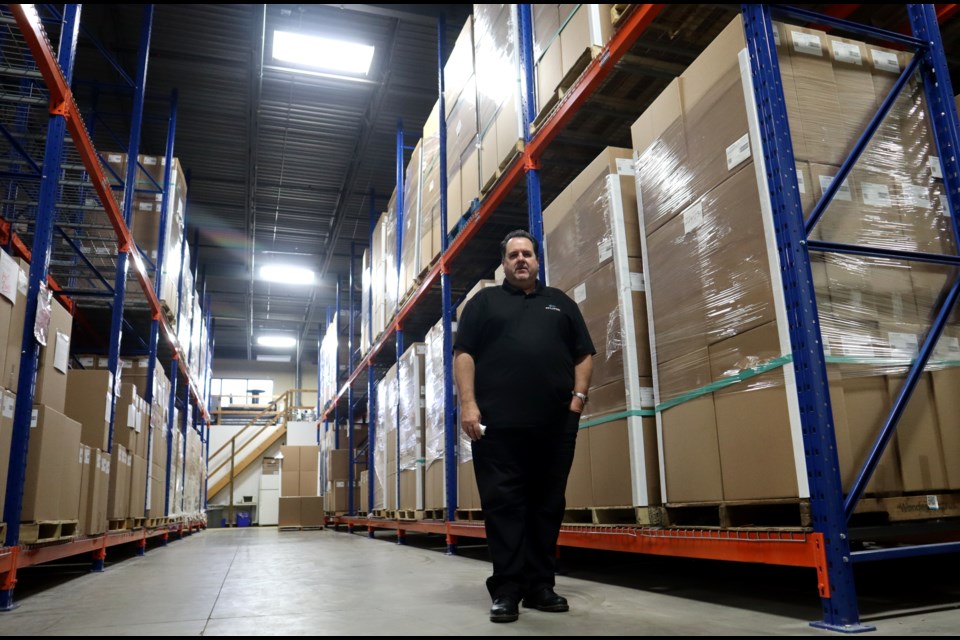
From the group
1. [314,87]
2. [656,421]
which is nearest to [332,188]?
[314,87]

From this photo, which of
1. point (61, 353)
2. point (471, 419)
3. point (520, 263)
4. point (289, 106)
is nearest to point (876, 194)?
point (520, 263)

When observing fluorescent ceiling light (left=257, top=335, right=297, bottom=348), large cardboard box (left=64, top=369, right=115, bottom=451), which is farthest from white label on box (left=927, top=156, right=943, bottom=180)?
fluorescent ceiling light (left=257, top=335, right=297, bottom=348)

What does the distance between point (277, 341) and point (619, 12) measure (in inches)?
929

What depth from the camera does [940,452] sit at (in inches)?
109

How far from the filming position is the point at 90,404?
5.67 m

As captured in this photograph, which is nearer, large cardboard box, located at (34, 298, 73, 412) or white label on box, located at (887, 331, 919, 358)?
white label on box, located at (887, 331, 919, 358)

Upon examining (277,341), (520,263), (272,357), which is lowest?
(520,263)

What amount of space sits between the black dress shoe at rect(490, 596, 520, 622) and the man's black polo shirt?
68 centimetres

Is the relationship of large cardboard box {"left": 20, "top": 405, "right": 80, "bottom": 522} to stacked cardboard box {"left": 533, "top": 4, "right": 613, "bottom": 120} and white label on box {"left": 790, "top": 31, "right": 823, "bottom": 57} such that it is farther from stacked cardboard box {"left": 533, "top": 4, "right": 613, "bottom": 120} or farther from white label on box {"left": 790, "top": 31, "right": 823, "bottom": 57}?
white label on box {"left": 790, "top": 31, "right": 823, "bottom": 57}

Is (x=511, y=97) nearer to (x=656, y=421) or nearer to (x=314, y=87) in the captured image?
(x=656, y=421)

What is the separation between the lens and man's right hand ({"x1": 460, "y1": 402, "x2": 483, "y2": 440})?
2.85 m

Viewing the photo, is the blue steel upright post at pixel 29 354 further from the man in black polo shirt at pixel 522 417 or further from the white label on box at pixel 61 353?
the man in black polo shirt at pixel 522 417

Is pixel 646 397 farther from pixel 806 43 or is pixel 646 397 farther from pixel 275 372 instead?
pixel 275 372

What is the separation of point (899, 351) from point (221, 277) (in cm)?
1855
